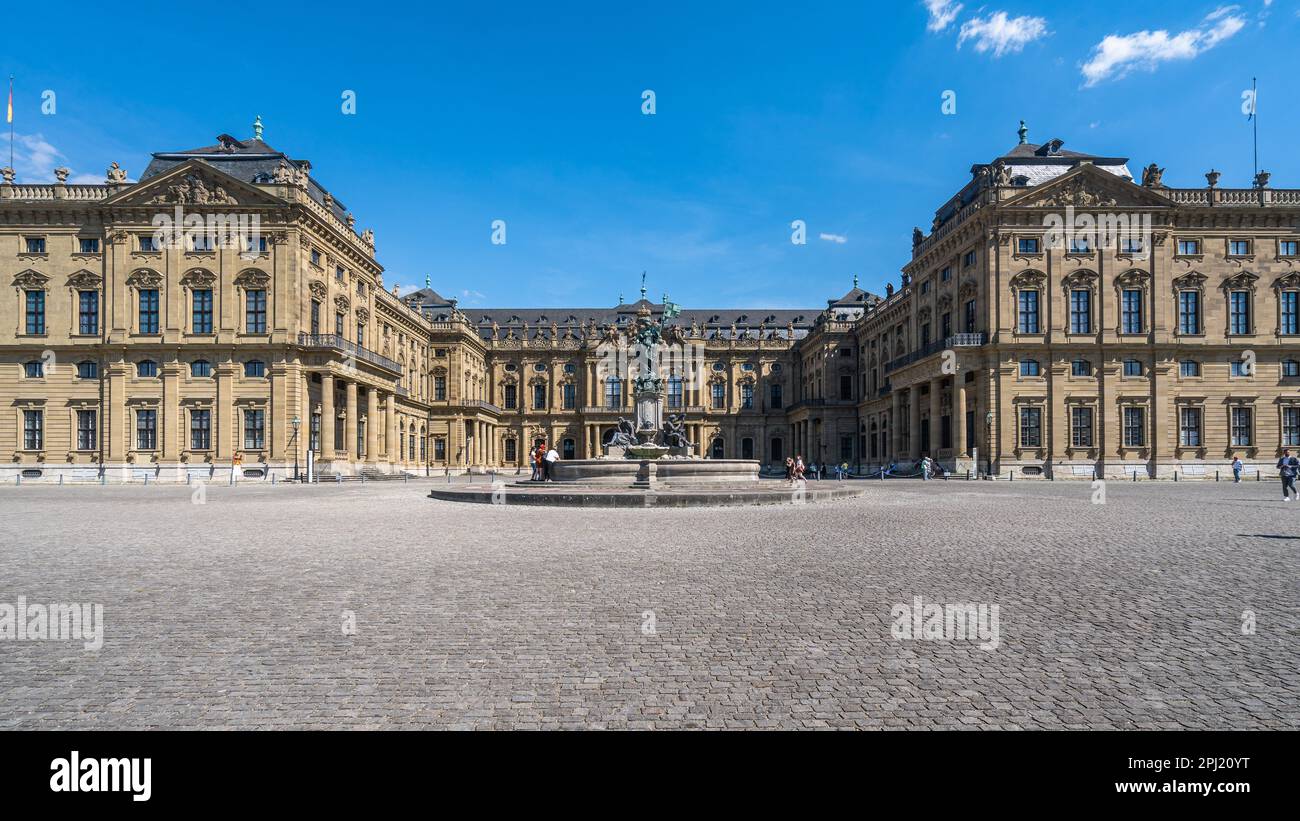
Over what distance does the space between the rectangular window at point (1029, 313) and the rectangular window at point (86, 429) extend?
6122 cm

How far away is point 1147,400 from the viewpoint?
45.8 metres

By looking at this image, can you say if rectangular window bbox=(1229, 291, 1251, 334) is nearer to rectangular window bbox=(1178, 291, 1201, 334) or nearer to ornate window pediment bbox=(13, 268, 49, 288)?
rectangular window bbox=(1178, 291, 1201, 334)

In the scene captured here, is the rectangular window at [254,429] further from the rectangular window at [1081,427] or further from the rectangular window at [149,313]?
the rectangular window at [1081,427]

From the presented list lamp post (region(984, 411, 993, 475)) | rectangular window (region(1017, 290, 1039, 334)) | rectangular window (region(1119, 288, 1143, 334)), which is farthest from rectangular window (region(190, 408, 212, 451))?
rectangular window (region(1119, 288, 1143, 334))

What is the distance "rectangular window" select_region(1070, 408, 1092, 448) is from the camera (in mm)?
45656

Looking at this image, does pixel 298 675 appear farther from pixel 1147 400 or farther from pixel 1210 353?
pixel 1210 353

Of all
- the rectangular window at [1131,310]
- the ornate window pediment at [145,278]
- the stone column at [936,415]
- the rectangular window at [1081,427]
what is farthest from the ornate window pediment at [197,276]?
the rectangular window at [1131,310]

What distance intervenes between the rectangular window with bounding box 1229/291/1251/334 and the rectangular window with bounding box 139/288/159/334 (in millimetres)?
71213

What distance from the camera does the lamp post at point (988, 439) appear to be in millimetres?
45125

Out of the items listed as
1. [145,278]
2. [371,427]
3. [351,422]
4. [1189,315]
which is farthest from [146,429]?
[1189,315]

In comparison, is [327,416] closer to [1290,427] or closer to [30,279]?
[30,279]
